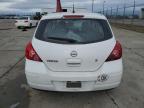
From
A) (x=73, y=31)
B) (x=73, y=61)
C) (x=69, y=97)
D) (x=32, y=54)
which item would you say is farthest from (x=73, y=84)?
(x=73, y=31)

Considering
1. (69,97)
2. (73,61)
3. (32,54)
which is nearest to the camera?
(73,61)

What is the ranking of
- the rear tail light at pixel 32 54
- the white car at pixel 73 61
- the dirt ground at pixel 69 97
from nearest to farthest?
the white car at pixel 73 61, the rear tail light at pixel 32 54, the dirt ground at pixel 69 97

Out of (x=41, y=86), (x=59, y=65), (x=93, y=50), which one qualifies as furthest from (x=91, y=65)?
(x=41, y=86)

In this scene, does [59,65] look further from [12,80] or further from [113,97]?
[12,80]

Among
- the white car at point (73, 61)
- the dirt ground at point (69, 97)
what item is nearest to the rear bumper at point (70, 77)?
the white car at point (73, 61)

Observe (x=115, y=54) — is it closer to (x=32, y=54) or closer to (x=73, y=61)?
(x=73, y=61)

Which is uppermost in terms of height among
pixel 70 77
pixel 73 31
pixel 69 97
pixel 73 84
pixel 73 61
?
pixel 73 31

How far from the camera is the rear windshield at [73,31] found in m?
4.35

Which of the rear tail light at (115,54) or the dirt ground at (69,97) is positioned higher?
the rear tail light at (115,54)

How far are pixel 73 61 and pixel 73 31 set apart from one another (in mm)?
669

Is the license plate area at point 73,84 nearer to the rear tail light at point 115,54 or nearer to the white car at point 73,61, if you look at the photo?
the white car at point 73,61

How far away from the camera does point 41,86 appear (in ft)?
14.2

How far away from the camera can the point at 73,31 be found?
4.54m

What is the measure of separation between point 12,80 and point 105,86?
269cm
